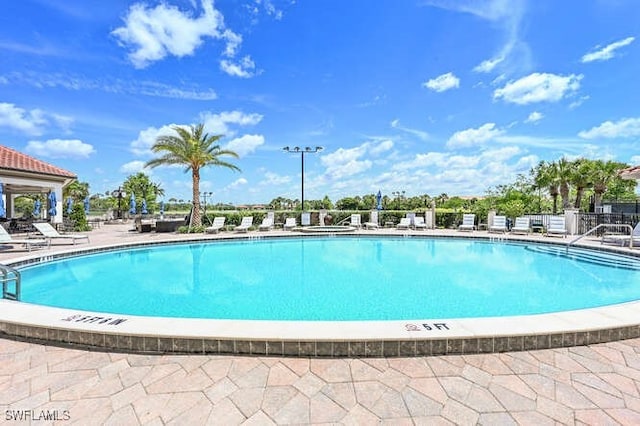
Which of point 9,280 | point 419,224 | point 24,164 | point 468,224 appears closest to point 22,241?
point 9,280

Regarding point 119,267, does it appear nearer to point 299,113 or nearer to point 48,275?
point 48,275

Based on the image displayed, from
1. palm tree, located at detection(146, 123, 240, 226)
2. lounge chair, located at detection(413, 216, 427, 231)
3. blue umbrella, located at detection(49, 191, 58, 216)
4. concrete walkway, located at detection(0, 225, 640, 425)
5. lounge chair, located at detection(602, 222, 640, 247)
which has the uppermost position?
palm tree, located at detection(146, 123, 240, 226)

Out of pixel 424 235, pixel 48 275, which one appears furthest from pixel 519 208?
pixel 48 275

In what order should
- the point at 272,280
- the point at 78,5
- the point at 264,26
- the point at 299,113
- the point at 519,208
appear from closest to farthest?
the point at 272,280 → the point at 78,5 → the point at 264,26 → the point at 519,208 → the point at 299,113

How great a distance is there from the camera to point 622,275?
8.18 m

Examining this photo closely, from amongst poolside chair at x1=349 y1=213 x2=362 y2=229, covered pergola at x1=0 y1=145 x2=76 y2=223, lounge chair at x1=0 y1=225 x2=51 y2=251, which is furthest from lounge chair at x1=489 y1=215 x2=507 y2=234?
covered pergola at x1=0 y1=145 x2=76 y2=223

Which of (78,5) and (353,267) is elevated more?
(78,5)

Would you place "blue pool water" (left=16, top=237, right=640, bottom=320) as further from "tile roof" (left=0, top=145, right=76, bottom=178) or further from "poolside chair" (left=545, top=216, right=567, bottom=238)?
"tile roof" (left=0, top=145, right=76, bottom=178)

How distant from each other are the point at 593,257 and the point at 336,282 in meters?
9.18

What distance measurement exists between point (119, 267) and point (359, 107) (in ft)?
53.3

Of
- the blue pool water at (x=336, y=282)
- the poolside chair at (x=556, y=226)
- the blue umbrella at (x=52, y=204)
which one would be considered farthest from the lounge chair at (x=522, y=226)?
the blue umbrella at (x=52, y=204)

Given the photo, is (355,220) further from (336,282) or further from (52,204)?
(52,204)

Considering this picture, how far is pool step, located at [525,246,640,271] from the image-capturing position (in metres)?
9.24

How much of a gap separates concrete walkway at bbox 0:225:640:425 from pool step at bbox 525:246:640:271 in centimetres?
811
